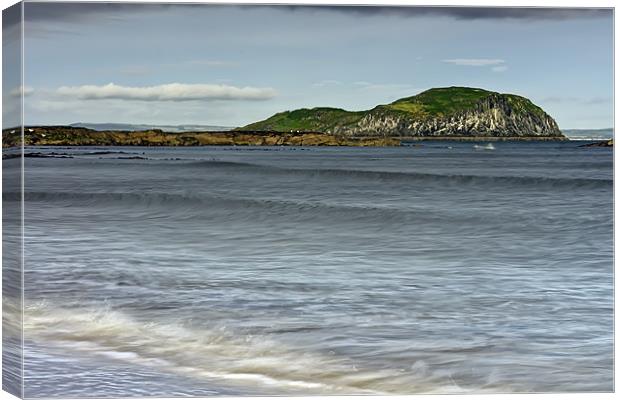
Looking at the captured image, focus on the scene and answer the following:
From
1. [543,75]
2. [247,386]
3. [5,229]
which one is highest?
[543,75]

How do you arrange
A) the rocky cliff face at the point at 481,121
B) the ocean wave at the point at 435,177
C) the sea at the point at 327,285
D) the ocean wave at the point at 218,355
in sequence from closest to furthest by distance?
the ocean wave at the point at 218,355 < the sea at the point at 327,285 < the rocky cliff face at the point at 481,121 < the ocean wave at the point at 435,177

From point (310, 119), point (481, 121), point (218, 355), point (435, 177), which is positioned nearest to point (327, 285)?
point (218, 355)

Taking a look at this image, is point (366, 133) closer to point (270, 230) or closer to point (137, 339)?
point (270, 230)

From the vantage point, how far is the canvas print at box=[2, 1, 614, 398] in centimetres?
602

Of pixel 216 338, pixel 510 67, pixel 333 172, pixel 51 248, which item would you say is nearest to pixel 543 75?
pixel 510 67

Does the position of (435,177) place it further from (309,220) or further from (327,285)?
(327,285)

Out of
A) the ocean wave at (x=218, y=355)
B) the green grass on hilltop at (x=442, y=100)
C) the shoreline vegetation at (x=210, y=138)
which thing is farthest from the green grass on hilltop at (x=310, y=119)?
the ocean wave at (x=218, y=355)

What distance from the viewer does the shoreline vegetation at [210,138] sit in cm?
916

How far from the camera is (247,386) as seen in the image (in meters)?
5.80

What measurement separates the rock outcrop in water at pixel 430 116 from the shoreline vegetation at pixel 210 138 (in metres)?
0.12

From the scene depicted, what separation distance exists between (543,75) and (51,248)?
4545 mm

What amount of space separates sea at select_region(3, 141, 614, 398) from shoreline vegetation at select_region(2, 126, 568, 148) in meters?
0.19

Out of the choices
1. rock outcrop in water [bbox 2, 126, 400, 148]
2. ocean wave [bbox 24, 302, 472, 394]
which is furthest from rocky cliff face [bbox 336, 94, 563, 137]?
ocean wave [bbox 24, 302, 472, 394]

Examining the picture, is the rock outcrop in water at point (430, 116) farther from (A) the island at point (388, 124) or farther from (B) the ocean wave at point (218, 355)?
(B) the ocean wave at point (218, 355)
